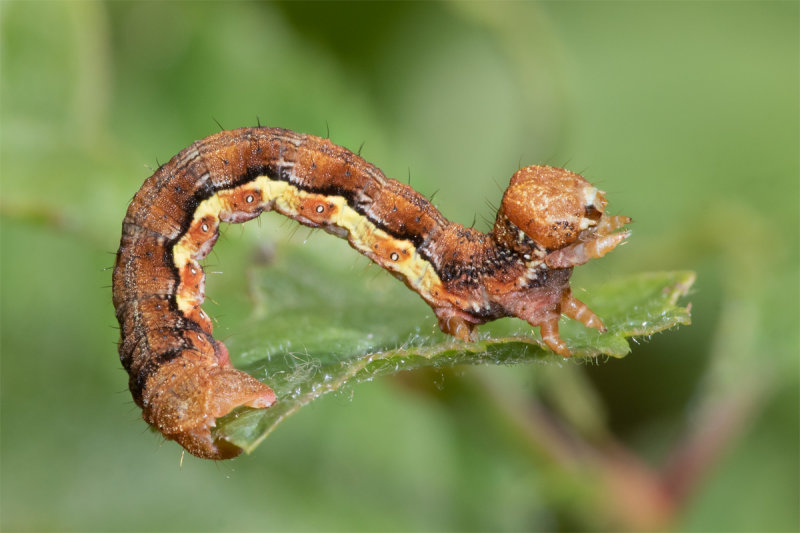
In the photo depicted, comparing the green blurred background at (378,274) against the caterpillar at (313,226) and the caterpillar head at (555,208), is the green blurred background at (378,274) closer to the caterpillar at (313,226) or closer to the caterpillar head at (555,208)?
the caterpillar at (313,226)

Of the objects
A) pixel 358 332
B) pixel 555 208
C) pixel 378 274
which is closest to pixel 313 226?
pixel 378 274

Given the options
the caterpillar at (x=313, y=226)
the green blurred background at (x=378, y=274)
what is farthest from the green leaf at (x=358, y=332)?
the green blurred background at (x=378, y=274)

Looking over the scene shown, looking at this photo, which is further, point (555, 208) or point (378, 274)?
point (378, 274)

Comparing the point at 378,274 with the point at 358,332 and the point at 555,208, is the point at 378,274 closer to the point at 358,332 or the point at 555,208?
the point at 358,332

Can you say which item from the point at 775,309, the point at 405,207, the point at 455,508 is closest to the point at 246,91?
the point at 405,207

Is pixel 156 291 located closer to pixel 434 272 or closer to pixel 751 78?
pixel 434 272

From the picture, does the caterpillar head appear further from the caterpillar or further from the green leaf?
the green leaf

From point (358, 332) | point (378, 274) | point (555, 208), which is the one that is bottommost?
point (358, 332)
